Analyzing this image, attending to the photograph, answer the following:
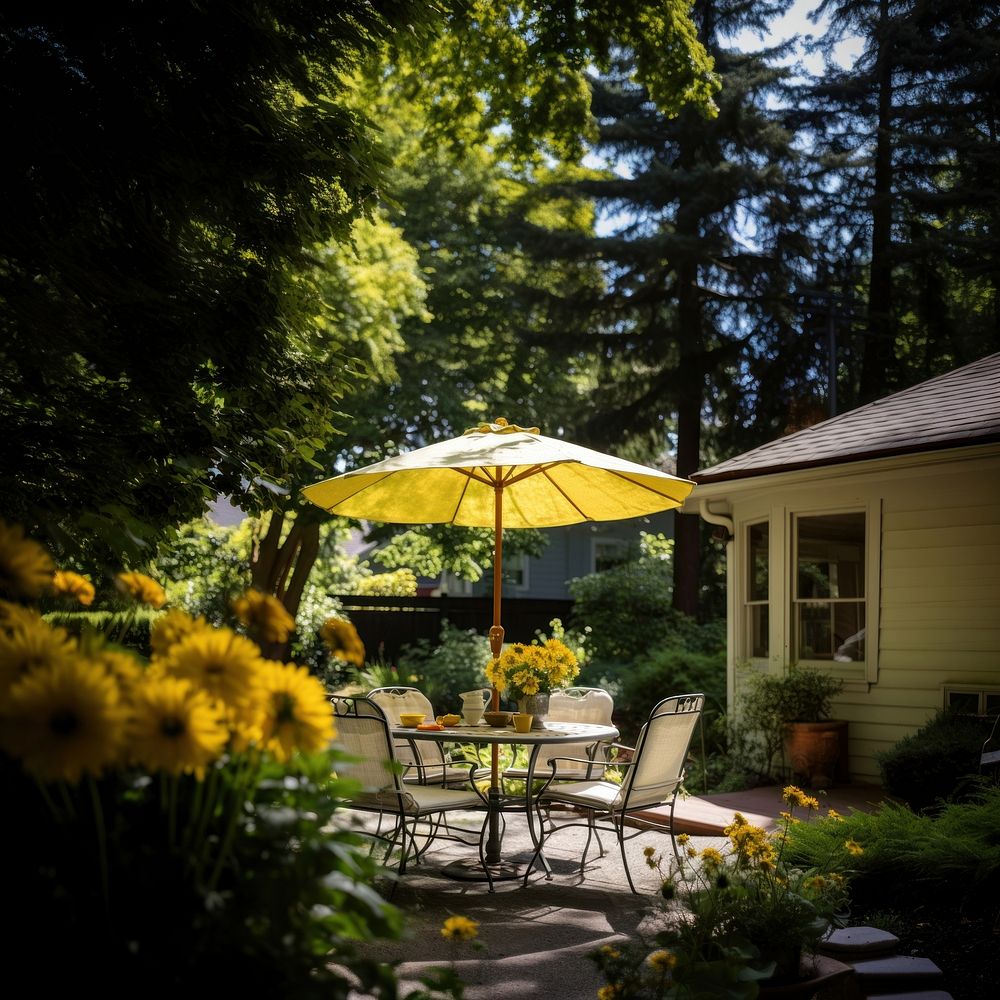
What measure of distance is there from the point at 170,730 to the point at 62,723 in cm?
15

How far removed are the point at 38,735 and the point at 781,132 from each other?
58.4 feet

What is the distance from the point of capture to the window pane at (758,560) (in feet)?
34.3

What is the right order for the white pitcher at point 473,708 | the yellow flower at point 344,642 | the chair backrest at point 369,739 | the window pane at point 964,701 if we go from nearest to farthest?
the yellow flower at point 344,642 < the chair backrest at point 369,739 < the white pitcher at point 473,708 < the window pane at point 964,701

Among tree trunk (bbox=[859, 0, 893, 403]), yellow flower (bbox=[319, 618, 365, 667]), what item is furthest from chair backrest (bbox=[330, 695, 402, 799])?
tree trunk (bbox=[859, 0, 893, 403])

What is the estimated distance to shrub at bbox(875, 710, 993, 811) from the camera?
677 centimetres

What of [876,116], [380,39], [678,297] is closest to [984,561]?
[380,39]

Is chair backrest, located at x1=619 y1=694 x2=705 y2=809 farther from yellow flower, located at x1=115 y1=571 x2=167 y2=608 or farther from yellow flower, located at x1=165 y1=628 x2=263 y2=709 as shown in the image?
yellow flower, located at x1=165 y1=628 x2=263 y2=709

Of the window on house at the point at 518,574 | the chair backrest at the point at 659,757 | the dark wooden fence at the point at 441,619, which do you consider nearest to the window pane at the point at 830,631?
the chair backrest at the point at 659,757

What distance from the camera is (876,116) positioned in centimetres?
1834

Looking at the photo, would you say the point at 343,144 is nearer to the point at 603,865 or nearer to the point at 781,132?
the point at 603,865

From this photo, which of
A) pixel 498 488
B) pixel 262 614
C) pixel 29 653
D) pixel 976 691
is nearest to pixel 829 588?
pixel 976 691

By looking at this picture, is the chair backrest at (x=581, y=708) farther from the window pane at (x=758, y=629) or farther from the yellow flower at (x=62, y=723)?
the yellow flower at (x=62, y=723)

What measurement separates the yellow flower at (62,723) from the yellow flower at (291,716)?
27 cm

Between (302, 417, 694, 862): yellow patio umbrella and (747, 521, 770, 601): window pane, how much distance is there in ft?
12.1
